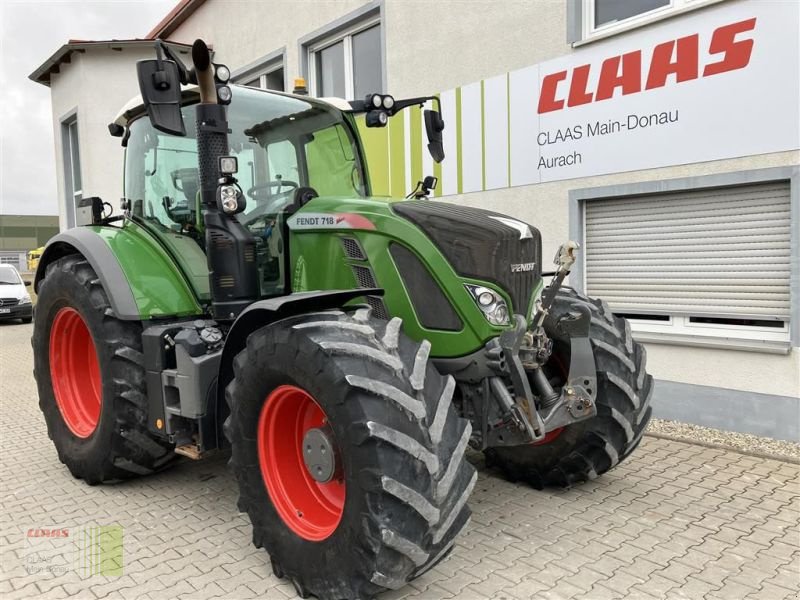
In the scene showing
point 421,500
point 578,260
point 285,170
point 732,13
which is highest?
point 732,13

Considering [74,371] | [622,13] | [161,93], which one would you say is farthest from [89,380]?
[622,13]

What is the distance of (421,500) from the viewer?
7.76ft

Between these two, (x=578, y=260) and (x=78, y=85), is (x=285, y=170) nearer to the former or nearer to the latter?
(x=578, y=260)

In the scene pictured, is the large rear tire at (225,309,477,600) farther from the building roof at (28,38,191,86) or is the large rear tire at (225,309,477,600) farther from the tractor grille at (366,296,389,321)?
the building roof at (28,38,191,86)

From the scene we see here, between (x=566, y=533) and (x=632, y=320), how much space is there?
9.22 ft

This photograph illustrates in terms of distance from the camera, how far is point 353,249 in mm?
3201

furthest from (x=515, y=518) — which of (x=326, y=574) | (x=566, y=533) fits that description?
(x=326, y=574)

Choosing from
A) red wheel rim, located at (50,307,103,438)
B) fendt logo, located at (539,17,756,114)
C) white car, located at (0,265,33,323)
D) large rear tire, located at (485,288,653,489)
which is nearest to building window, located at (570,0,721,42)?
fendt logo, located at (539,17,756,114)

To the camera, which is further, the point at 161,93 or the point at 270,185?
the point at 270,185

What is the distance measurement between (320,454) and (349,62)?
6.93 metres

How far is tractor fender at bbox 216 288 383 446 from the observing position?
280 cm

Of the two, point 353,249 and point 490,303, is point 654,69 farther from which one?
point 353,249

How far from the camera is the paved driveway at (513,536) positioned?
2848 millimetres
